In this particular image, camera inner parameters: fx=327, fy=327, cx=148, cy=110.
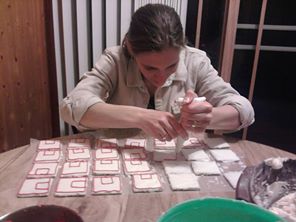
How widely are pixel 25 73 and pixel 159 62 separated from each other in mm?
1237

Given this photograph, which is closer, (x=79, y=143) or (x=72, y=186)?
(x=72, y=186)

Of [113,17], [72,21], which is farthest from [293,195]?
[72,21]

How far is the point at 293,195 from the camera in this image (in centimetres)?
85

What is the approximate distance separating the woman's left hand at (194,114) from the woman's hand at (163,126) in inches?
0.9

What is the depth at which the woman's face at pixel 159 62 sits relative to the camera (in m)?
1.14

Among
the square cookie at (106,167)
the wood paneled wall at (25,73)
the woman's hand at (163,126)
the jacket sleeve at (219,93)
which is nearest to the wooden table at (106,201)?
the square cookie at (106,167)

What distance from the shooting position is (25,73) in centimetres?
207

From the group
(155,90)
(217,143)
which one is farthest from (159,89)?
(217,143)

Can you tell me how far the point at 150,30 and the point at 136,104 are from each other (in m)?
0.38

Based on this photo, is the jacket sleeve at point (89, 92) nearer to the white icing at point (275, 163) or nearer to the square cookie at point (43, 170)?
the square cookie at point (43, 170)

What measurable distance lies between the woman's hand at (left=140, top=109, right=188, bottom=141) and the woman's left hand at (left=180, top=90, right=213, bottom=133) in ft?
0.08

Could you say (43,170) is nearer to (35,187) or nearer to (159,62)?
(35,187)

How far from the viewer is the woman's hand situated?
107 centimetres

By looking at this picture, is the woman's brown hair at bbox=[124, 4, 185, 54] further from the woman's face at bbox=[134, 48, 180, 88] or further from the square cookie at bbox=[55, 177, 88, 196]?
the square cookie at bbox=[55, 177, 88, 196]
